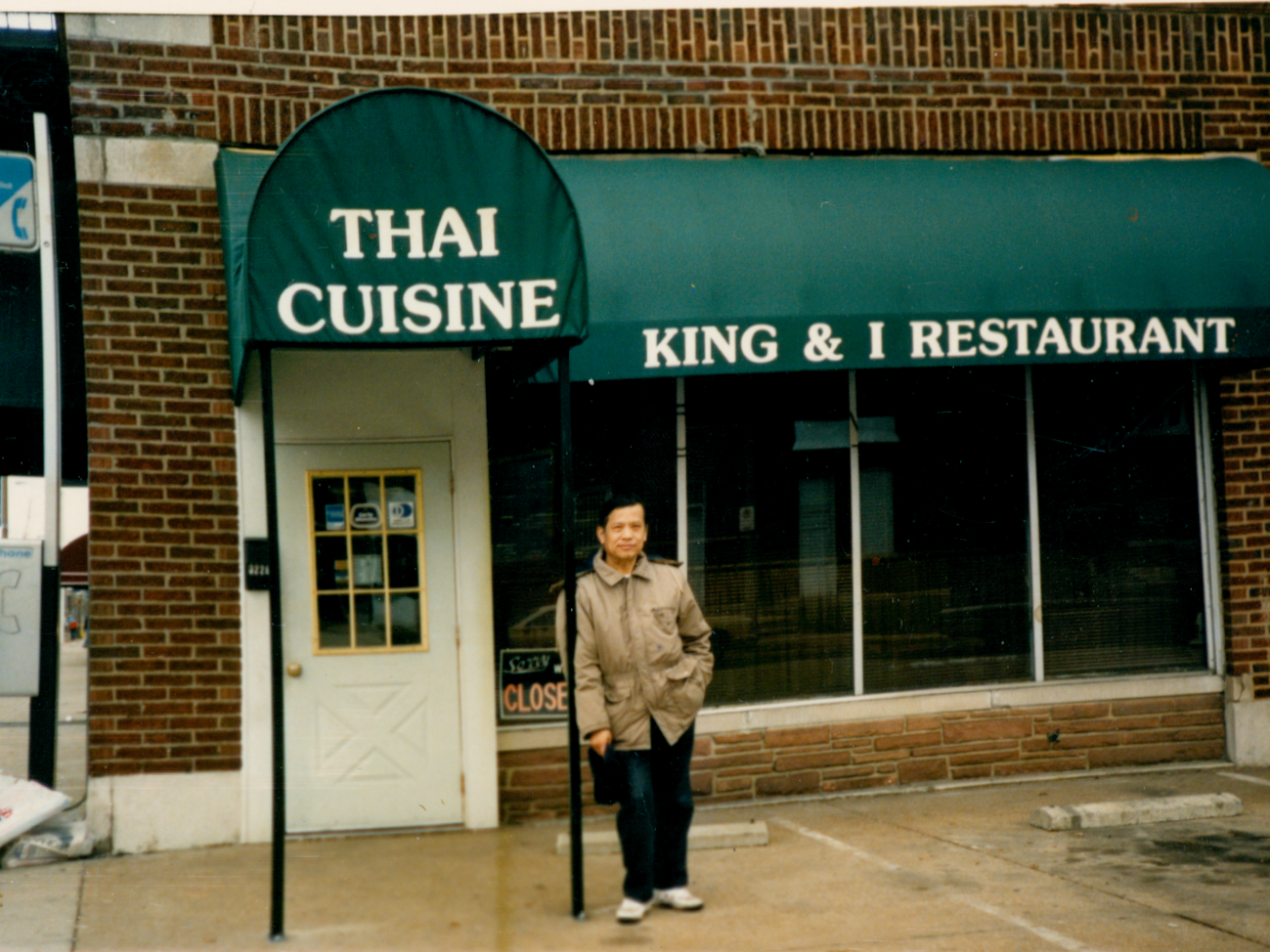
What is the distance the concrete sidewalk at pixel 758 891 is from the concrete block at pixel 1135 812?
0.21ft

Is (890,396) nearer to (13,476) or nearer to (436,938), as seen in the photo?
(436,938)

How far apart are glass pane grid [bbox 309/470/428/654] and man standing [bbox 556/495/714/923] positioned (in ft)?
6.42

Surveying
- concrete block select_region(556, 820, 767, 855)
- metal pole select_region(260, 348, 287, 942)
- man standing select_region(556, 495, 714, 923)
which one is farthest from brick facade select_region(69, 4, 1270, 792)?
man standing select_region(556, 495, 714, 923)

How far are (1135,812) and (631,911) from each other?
3057 millimetres

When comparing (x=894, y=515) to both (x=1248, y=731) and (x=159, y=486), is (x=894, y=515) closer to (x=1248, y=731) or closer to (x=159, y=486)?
(x=1248, y=731)

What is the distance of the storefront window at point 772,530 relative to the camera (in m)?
7.04

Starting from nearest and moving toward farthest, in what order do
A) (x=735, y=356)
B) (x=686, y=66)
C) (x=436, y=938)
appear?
1. (x=436, y=938)
2. (x=735, y=356)
3. (x=686, y=66)

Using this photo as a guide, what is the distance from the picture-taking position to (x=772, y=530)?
Result: 713 cm

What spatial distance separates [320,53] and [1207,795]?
637 centimetres

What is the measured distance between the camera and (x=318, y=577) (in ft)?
→ 21.2

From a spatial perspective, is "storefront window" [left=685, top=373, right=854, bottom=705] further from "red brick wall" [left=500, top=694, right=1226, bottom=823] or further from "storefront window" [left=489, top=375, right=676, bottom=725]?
"red brick wall" [left=500, top=694, right=1226, bottom=823]

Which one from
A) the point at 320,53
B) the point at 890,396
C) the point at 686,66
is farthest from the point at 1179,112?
the point at 320,53

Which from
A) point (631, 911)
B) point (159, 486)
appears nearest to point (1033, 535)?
point (631, 911)

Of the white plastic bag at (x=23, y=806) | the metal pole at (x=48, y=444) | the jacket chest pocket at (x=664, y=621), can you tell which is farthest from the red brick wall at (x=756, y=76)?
the white plastic bag at (x=23, y=806)
